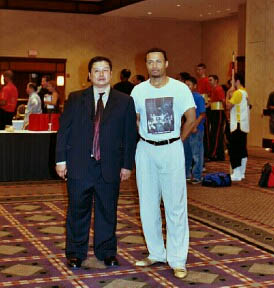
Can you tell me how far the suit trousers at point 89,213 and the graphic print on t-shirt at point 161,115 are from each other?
20.1 inches

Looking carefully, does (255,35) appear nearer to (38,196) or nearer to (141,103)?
(38,196)

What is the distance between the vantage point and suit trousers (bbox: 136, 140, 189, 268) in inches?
177

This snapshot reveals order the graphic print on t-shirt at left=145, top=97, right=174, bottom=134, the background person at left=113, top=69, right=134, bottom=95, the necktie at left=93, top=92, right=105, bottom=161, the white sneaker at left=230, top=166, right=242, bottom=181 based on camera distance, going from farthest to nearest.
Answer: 1. the background person at left=113, top=69, right=134, bottom=95
2. the white sneaker at left=230, top=166, right=242, bottom=181
3. the necktie at left=93, top=92, right=105, bottom=161
4. the graphic print on t-shirt at left=145, top=97, right=174, bottom=134

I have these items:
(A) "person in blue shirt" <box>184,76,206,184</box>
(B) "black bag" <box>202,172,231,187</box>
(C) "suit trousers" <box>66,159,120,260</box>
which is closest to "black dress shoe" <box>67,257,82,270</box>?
(C) "suit trousers" <box>66,159,120,260</box>

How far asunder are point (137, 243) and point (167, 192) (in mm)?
1202

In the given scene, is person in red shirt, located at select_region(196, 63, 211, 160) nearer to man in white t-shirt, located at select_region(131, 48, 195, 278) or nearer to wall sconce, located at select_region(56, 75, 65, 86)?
man in white t-shirt, located at select_region(131, 48, 195, 278)

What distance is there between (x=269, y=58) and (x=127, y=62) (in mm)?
8018

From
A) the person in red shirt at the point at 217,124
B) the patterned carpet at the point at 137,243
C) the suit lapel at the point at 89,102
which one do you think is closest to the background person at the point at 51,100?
the person in red shirt at the point at 217,124

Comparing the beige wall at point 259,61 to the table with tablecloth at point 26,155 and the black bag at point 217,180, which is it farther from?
the table with tablecloth at point 26,155

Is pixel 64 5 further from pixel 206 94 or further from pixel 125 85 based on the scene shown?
pixel 125 85

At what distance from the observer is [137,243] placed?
5.59 m

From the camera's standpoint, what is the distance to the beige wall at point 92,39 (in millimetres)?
20672

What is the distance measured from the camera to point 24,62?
68.4ft

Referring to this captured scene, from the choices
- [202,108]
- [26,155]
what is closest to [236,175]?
[202,108]
